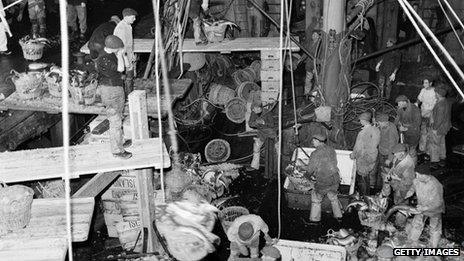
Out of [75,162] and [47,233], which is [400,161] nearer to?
[75,162]

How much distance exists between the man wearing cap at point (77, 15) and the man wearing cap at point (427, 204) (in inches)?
510

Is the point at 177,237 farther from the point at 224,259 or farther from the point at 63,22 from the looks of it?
the point at 224,259

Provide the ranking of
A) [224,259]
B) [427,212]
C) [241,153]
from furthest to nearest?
[241,153], [224,259], [427,212]

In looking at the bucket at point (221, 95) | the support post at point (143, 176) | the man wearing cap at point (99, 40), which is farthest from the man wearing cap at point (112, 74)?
the bucket at point (221, 95)

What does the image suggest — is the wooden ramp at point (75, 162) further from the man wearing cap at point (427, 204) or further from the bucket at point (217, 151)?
the bucket at point (217, 151)

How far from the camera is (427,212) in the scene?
9078mm

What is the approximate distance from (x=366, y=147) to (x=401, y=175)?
0.89 m

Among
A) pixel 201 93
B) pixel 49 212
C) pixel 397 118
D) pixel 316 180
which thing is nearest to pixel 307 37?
pixel 201 93

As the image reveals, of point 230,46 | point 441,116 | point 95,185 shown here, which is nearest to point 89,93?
point 95,185

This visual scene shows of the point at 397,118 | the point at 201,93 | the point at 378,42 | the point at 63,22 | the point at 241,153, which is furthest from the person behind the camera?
the point at 378,42

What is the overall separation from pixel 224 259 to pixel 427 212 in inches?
141

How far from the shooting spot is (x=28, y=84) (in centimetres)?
959

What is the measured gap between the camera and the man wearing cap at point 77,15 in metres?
18.3

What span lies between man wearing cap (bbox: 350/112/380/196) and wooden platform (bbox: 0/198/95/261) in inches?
247
